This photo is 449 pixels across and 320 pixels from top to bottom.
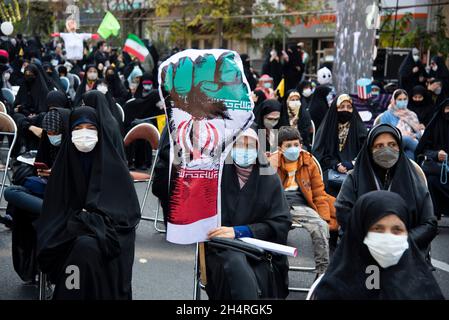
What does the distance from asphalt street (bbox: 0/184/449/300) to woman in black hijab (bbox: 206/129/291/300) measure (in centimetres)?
105

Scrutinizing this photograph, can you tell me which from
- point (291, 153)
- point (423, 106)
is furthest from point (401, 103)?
point (291, 153)

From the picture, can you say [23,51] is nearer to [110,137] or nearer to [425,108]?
[425,108]

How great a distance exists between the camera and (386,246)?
3281mm

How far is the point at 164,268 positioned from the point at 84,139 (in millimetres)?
1831

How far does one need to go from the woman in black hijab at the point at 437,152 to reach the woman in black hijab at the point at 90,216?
156 inches

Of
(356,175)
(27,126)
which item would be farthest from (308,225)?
(27,126)

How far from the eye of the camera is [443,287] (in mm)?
5535

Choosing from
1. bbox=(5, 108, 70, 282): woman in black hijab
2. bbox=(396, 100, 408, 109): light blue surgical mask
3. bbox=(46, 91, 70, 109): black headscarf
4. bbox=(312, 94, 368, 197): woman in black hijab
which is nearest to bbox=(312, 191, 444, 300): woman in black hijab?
bbox=(5, 108, 70, 282): woman in black hijab

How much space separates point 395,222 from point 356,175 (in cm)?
141

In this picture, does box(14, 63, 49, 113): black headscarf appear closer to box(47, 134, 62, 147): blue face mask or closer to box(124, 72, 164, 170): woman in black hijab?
box(124, 72, 164, 170): woman in black hijab

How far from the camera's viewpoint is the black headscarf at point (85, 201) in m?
4.22

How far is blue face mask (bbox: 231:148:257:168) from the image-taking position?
436 cm
